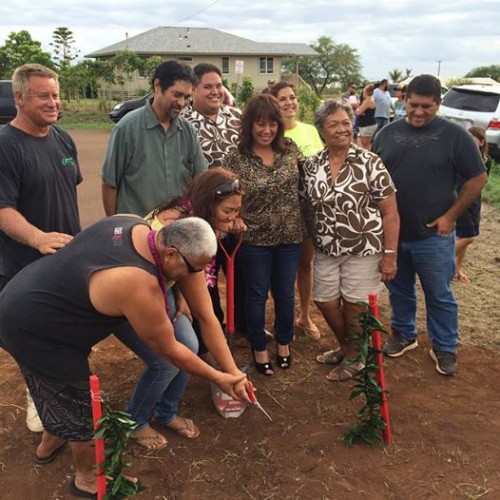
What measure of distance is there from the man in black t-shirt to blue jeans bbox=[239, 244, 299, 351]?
832 mm

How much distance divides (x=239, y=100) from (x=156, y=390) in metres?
23.4

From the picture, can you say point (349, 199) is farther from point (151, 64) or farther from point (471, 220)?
point (151, 64)

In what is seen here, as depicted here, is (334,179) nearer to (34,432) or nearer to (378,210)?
(378,210)

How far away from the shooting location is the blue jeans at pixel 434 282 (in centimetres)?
366

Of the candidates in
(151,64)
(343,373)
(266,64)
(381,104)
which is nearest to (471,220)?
(343,373)

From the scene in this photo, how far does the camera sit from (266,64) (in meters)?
42.3

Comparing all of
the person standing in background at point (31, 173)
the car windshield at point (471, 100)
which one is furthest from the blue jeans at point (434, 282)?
the car windshield at point (471, 100)

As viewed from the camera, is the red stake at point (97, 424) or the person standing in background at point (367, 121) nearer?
the red stake at point (97, 424)

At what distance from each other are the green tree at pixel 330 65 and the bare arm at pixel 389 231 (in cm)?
5552

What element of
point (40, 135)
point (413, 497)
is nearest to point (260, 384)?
point (413, 497)

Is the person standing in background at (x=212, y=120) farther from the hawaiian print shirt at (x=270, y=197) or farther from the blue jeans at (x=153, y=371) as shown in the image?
the blue jeans at (x=153, y=371)

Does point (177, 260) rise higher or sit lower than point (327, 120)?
lower

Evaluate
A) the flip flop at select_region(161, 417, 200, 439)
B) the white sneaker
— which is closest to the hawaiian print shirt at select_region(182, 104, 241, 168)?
the flip flop at select_region(161, 417, 200, 439)

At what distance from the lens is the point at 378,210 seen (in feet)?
11.1
